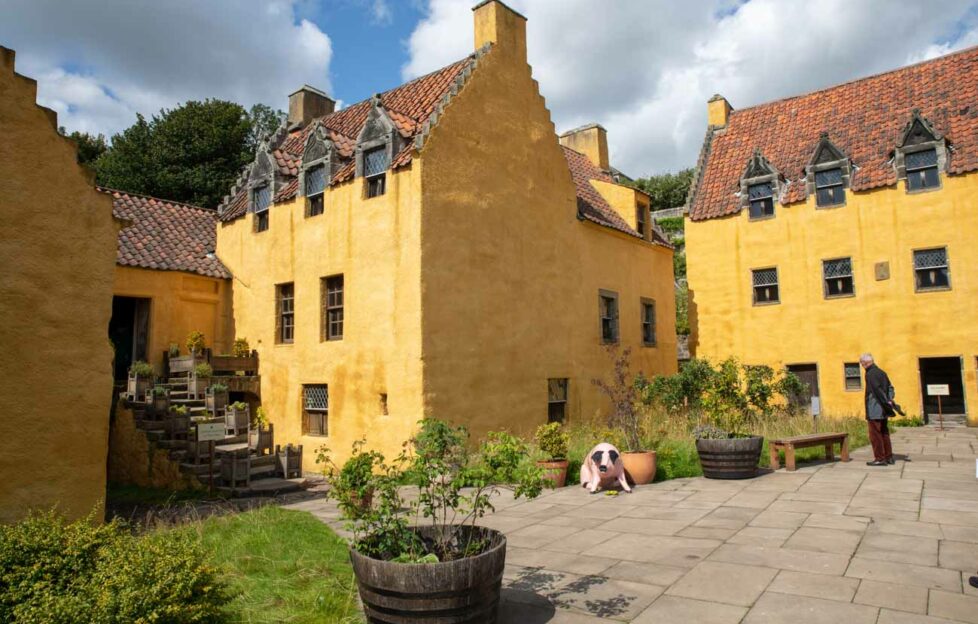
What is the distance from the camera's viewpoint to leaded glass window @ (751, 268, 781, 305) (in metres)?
22.7

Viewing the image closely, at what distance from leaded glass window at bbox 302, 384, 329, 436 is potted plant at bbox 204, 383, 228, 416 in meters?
1.78

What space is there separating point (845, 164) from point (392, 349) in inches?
666

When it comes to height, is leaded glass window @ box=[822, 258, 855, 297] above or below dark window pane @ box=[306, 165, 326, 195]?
below

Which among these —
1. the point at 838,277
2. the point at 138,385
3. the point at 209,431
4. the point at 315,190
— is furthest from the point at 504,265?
the point at 838,277

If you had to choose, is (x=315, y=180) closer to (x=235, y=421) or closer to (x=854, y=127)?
(x=235, y=421)

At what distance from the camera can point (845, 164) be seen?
21359mm

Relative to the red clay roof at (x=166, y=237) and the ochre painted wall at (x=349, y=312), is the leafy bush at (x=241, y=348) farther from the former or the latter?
the red clay roof at (x=166, y=237)

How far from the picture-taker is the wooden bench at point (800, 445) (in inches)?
456

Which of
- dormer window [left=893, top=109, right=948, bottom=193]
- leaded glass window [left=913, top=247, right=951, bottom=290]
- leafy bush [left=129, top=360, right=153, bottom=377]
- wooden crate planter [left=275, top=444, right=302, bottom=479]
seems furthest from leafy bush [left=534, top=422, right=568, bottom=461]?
dormer window [left=893, top=109, right=948, bottom=193]

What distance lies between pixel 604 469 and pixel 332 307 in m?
7.83

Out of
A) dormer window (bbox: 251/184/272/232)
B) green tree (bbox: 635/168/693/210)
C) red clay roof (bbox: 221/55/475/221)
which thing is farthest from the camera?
green tree (bbox: 635/168/693/210)

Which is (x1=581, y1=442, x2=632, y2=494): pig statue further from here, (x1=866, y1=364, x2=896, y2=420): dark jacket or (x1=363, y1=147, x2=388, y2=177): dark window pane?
(x1=363, y1=147, x2=388, y2=177): dark window pane

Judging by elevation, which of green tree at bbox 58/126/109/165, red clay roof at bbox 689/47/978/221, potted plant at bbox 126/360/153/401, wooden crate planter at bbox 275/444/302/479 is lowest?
wooden crate planter at bbox 275/444/302/479

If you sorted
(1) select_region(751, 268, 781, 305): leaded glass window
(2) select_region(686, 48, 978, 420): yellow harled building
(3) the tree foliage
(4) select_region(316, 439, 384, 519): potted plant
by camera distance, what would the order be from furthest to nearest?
(3) the tree foliage < (1) select_region(751, 268, 781, 305): leaded glass window < (2) select_region(686, 48, 978, 420): yellow harled building < (4) select_region(316, 439, 384, 519): potted plant
